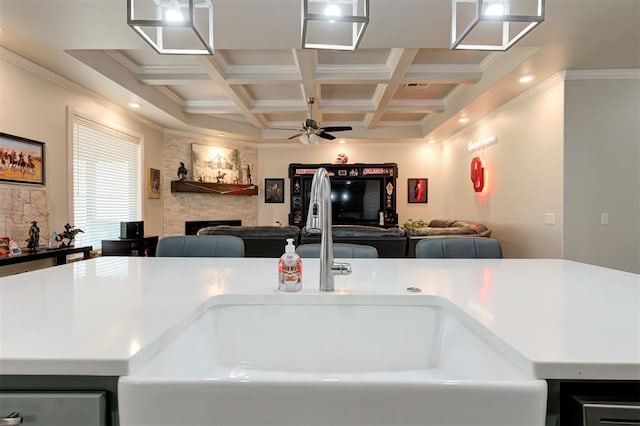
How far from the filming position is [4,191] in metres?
3.05

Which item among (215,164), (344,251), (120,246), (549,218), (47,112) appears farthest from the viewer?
(215,164)

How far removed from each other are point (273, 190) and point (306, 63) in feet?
12.8

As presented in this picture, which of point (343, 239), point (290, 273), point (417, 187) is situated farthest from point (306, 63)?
point (417, 187)

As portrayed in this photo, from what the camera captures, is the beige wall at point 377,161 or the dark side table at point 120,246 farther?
the beige wall at point 377,161

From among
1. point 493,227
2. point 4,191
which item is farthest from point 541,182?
point 4,191

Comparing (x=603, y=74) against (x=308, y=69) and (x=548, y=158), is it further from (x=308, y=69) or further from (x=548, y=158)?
(x=308, y=69)

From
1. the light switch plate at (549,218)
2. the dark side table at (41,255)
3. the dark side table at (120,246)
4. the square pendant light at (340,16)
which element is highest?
the square pendant light at (340,16)

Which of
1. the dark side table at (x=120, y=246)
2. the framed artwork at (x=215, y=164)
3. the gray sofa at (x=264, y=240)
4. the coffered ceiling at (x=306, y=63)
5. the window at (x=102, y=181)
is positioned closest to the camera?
the coffered ceiling at (x=306, y=63)

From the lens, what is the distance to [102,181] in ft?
14.9

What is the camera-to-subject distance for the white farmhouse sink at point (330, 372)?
540 mm

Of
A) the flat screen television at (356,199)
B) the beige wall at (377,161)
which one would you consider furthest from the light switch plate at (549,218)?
the flat screen television at (356,199)

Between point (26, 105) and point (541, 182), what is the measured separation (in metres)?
5.62

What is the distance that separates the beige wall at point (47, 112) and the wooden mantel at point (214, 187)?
1681 millimetres

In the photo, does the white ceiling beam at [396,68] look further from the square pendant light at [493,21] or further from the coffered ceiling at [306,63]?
the square pendant light at [493,21]
